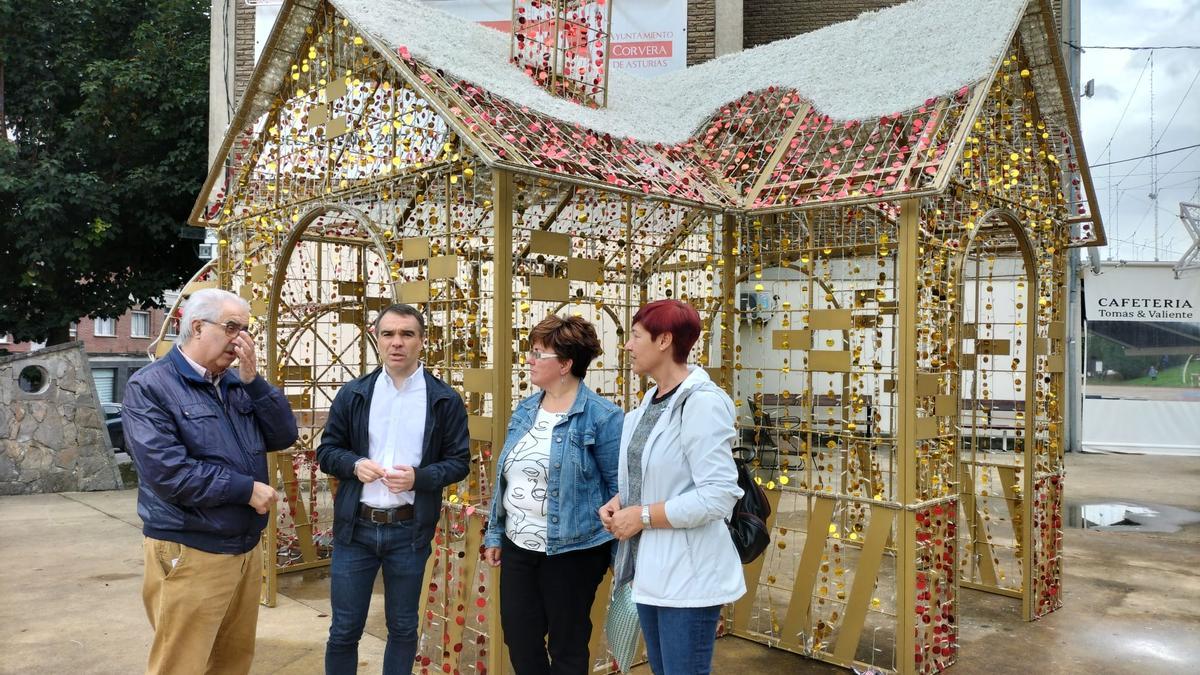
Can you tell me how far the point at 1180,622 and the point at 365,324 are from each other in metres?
5.28

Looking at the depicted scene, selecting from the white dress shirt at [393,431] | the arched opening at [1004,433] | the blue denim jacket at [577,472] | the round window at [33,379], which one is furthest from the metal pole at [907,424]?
the round window at [33,379]

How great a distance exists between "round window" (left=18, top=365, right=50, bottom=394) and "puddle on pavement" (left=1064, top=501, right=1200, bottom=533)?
10.0m

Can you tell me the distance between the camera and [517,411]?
311 cm

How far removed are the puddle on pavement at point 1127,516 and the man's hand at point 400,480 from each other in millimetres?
6872

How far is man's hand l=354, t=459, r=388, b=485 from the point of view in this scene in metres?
2.97

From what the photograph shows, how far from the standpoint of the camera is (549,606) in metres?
2.88

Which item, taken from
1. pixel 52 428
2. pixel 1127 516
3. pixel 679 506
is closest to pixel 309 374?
pixel 679 506

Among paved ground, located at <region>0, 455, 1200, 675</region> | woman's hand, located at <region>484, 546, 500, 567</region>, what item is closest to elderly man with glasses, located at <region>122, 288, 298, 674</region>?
woman's hand, located at <region>484, 546, 500, 567</region>

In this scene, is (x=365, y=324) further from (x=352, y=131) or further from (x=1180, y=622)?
(x=1180, y=622)

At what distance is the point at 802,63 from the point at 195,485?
4.03 m

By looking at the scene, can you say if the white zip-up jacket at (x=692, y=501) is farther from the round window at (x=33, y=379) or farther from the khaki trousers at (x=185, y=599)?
the round window at (x=33, y=379)

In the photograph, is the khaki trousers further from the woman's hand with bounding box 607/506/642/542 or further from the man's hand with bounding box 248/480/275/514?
the woman's hand with bounding box 607/506/642/542

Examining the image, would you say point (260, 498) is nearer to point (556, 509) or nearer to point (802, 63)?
point (556, 509)

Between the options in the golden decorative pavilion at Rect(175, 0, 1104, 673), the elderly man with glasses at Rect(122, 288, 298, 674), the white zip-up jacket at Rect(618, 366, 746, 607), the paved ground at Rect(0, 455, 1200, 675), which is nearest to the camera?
the white zip-up jacket at Rect(618, 366, 746, 607)
